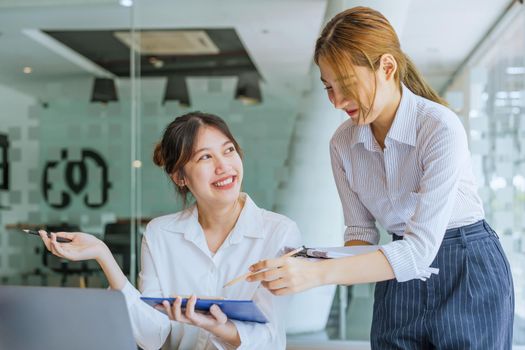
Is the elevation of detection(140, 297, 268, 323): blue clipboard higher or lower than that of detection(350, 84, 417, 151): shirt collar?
lower

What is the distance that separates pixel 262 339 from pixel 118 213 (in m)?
3.51

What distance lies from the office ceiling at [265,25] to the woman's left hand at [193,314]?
304 cm

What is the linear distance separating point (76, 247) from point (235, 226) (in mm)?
413

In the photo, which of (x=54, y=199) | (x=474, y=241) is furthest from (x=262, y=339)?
(x=54, y=199)

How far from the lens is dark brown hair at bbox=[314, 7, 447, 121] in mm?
1405

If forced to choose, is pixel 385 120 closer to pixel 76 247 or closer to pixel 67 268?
pixel 76 247

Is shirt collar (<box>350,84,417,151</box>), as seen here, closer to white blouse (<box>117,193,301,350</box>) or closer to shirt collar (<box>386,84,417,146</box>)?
shirt collar (<box>386,84,417,146</box>)

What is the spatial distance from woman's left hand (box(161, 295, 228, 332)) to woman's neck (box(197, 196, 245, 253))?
394mm

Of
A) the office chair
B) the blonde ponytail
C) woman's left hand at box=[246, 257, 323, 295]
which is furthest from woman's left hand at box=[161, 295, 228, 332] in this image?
the office chair

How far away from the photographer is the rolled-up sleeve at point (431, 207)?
4.36ft

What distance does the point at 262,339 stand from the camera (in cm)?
160

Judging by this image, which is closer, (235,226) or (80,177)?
(235,226)

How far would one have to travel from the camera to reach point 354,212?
1.71 metres

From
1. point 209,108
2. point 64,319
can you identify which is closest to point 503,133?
point 209,108
